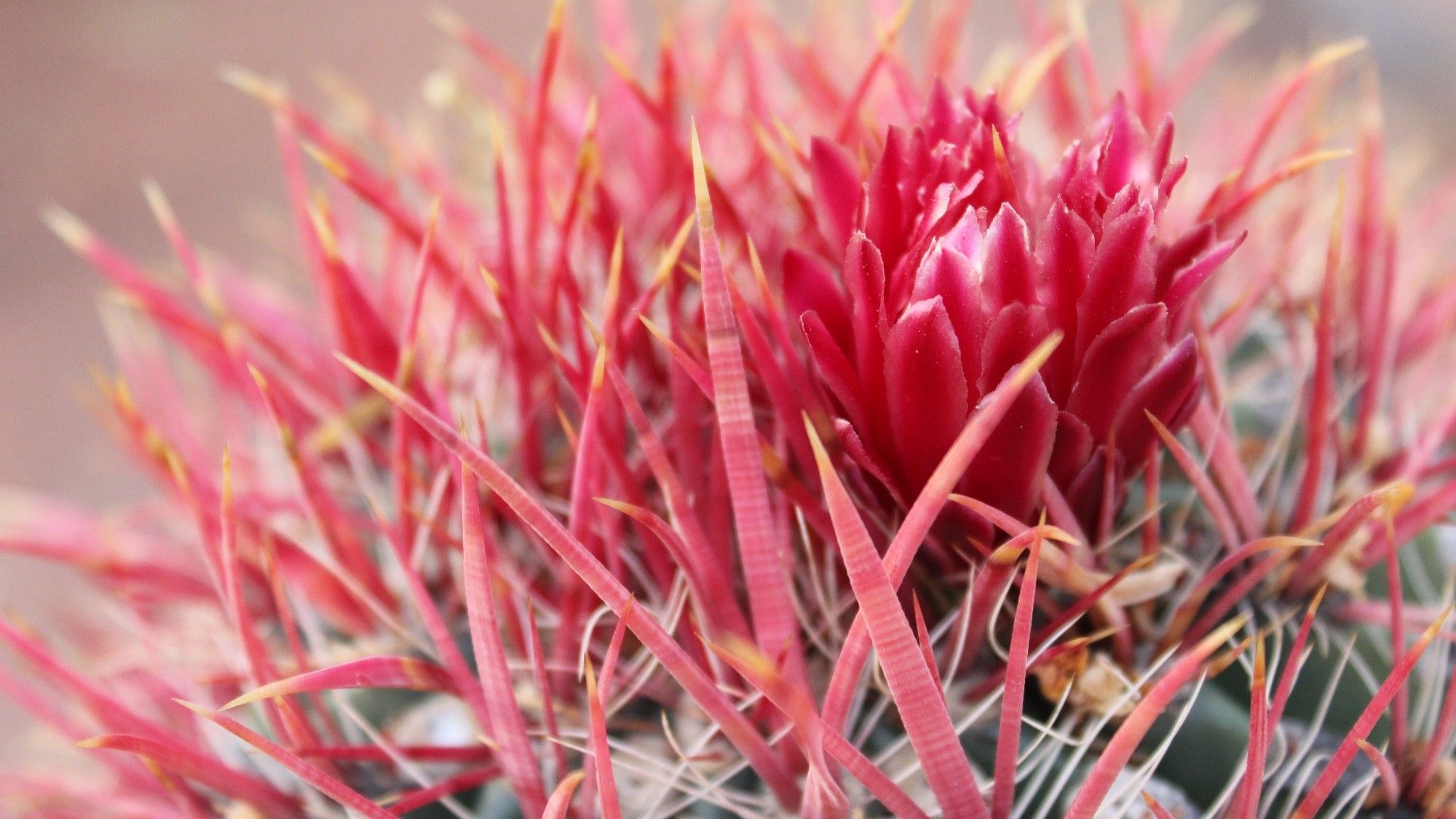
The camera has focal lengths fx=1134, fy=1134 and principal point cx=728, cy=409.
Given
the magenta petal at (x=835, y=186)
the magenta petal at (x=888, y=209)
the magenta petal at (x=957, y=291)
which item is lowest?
the magenta petal at (x=957, y=291)

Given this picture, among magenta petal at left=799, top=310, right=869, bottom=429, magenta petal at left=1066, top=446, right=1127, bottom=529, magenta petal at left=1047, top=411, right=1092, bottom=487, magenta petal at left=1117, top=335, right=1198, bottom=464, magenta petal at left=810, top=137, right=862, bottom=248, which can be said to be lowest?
magenta petal at left=1066, top=446, right=1127, bottom=529

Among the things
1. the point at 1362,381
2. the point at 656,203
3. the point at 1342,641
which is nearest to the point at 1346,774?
the point at 1342,641

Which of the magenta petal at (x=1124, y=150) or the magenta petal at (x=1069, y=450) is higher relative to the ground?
the magenta petal at (x=1124, y=150)

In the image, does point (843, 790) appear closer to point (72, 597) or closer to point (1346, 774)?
point (1346, 774)
